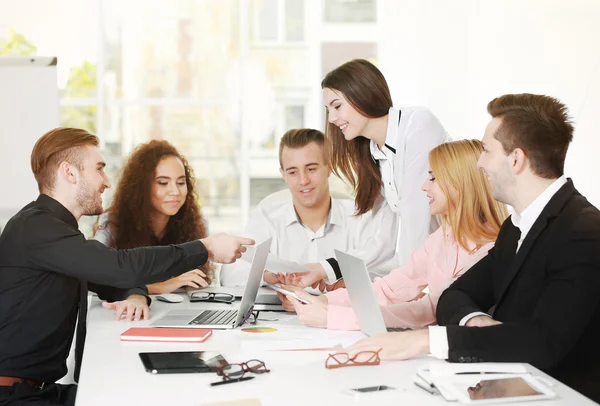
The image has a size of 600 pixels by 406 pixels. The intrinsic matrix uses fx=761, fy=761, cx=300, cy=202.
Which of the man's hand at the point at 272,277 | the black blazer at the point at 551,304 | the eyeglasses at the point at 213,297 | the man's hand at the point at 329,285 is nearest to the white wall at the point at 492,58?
the man's hand at the point at 329,285

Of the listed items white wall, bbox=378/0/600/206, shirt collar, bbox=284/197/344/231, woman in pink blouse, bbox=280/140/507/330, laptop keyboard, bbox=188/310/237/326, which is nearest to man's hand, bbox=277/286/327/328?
woman in pink blouse, bbox=280/140/507/330

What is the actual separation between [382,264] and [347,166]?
50 centimetres

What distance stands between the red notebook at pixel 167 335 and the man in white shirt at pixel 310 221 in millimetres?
1368

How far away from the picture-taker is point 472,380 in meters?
1.63

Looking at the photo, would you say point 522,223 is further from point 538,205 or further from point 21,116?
point 21,116

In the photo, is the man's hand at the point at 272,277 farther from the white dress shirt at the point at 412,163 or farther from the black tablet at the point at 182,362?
the black tablet at the point at 182,362

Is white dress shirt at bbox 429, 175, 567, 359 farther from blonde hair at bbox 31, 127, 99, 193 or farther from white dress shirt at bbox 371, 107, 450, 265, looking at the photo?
blonde hair at bbox 31, 127, 99, 193

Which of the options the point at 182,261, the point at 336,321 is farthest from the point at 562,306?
the point at 182,261

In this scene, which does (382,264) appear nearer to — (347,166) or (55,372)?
(347,166)

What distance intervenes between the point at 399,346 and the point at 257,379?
368 mm

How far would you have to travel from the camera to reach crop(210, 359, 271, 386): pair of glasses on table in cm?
168

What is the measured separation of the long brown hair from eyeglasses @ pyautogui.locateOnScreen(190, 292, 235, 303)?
764 mm

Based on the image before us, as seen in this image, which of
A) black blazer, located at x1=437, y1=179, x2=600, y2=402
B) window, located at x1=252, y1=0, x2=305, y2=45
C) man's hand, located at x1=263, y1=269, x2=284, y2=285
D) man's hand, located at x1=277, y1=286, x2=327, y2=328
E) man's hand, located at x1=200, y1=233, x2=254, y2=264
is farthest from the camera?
window, located at x1=252, y1=0, x2=305, y2=45

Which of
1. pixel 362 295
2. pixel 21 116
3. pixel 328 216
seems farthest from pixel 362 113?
pixel 21 116
